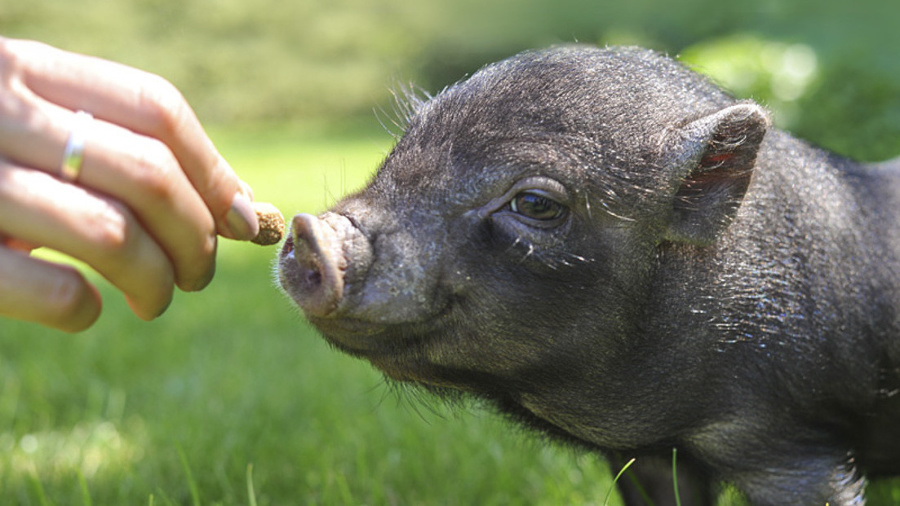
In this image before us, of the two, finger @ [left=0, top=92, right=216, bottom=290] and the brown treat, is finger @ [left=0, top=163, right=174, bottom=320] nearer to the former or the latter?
finger @ [left=0, top=92, right=216, bottom=290]

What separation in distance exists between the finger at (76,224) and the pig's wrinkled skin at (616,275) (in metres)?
0.41

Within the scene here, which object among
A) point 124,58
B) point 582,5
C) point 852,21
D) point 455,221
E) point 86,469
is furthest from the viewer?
point 124,58

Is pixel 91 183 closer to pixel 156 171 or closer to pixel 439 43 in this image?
pixel 156 171

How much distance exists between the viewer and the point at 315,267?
91.0 inches

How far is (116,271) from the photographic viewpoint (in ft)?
6.79

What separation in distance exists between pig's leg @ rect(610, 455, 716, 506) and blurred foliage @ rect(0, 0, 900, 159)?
4.15 ft

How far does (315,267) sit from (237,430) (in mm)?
1941

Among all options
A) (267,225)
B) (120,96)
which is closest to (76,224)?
(120,96)

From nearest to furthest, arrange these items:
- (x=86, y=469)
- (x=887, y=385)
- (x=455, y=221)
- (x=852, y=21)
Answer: (x=455, y=221)
(x=887, y=385)
(x=86, y=469)
(x=852, y=21)

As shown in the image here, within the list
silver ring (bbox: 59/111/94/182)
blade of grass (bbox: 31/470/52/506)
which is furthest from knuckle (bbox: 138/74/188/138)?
blade of grass (bbox: 31/470/52/506)

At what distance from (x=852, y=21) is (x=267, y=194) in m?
7.47

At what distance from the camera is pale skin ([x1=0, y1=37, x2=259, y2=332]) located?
1914mm

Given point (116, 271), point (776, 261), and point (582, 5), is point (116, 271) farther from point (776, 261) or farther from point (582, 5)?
point (582, 5)

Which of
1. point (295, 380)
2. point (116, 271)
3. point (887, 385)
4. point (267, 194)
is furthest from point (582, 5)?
point (116, 271)
